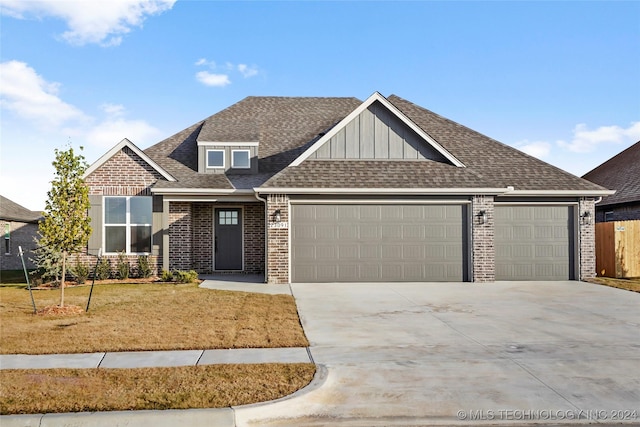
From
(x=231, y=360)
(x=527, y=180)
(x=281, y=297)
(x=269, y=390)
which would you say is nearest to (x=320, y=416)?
(x=269, y=390)

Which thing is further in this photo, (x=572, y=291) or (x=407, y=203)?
(x=407, y=203)

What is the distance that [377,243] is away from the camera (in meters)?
14.8

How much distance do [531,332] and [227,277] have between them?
34.1ft

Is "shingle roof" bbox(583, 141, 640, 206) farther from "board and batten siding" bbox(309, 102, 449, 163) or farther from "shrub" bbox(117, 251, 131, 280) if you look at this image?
"shrub" bbox(117, 251, 131, 280)

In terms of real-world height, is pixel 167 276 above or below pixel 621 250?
below

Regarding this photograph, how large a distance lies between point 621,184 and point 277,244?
20.1 meters

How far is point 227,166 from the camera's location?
58.7ft

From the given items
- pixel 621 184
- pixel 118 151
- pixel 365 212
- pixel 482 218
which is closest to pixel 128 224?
pixel 118 151

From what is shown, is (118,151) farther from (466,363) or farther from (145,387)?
(466,363)

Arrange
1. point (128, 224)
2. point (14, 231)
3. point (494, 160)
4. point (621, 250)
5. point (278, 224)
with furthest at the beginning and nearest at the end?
point (14, 231)
point (494, 160)
point (621, 250)
point (128, 224)
point (278, 224)

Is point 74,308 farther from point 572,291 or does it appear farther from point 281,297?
point 572,291

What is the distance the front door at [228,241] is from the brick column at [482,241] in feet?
27.1

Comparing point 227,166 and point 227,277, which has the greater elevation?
point 227,166

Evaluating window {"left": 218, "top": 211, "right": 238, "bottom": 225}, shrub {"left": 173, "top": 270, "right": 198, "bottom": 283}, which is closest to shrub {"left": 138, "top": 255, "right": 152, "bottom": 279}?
shrub {"left": 173, "top": 270, "right": 198, "bottom": 283}
